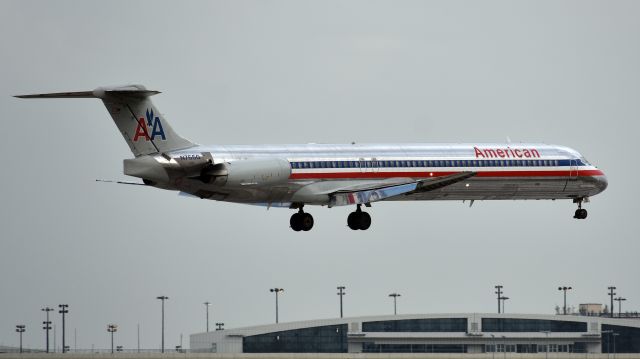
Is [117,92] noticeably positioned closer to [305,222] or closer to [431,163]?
[305,222]

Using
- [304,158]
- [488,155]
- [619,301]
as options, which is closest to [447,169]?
[488,155]

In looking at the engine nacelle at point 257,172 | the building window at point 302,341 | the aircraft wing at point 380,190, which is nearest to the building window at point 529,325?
the building window at point 302,341

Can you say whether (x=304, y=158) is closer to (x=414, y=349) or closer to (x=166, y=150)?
(x=166, y=150)

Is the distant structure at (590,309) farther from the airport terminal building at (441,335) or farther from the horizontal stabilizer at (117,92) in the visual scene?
the horizontal stabilizer at (117,92)

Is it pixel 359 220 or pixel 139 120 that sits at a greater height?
Result: pixel 139 120

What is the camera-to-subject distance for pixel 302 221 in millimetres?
79125

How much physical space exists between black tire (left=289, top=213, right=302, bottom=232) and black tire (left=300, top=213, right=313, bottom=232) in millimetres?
96

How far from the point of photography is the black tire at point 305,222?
259 ft

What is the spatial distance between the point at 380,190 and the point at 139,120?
41.6ft

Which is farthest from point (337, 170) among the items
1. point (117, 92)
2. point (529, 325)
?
point (529, 325)

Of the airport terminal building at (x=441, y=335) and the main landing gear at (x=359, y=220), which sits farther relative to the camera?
the airport terminal building at (x=441, y=335)

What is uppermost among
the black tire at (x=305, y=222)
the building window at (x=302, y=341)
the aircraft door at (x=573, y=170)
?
the aircraft door at (x=573, y=170)

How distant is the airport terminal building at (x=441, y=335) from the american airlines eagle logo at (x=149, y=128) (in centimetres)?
5079

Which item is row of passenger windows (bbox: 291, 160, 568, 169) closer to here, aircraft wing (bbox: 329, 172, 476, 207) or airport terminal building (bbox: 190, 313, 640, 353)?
aircraft wing (bbox: 329, 172, 476, 207)
